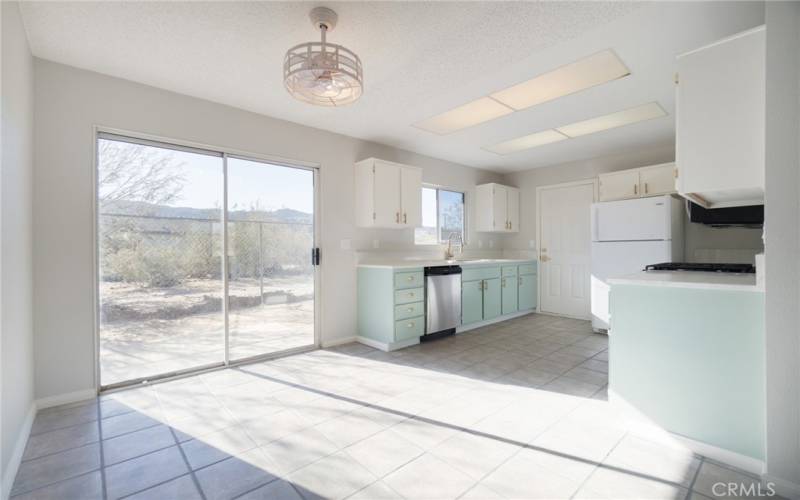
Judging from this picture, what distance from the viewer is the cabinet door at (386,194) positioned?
13.5 ft

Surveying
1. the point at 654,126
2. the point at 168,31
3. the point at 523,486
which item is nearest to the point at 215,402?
the point at 523,486

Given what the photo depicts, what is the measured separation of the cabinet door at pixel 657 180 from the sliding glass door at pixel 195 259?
402 centimetres

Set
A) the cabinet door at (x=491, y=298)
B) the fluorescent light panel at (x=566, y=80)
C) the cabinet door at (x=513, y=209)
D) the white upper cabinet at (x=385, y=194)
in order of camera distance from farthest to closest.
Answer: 1. the cabinet door at (x=513, y=209)
2. the cabinet door at (x=491, y=298)
3. the white upper cabinet at (x=385, y=194)
4. the fluorescent light panel at (x=566, y=80)

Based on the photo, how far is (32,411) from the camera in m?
2.27

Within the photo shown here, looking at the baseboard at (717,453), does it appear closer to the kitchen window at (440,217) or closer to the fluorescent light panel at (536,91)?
the fluorescent light panel at (536,91)

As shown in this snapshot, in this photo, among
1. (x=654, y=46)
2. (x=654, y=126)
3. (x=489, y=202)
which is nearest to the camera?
(x=654, y=46)

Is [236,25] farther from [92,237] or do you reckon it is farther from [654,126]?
[654,126]

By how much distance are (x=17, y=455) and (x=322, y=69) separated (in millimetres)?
2514

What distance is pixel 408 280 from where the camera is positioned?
394 cm

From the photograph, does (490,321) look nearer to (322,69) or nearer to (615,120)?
(615,120)

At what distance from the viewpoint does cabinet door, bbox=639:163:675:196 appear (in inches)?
166

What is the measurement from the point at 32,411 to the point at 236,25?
2739 millimetres

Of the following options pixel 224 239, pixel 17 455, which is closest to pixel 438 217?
pixel 224 239

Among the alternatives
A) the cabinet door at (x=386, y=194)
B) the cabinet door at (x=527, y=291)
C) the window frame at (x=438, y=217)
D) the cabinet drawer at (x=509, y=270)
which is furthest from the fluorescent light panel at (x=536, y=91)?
the cabinet door at (x=527, y=291)
